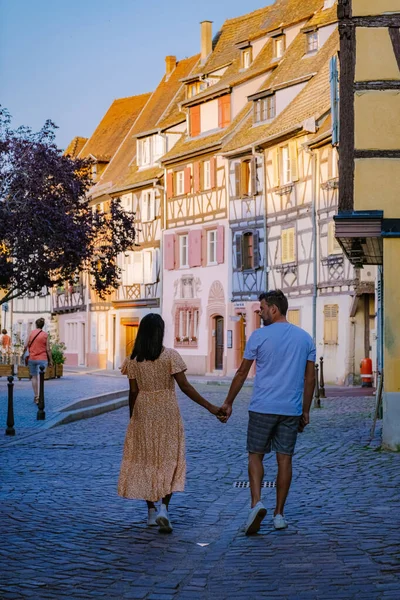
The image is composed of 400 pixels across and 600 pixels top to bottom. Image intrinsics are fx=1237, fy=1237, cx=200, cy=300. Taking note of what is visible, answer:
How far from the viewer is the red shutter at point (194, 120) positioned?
177 ft

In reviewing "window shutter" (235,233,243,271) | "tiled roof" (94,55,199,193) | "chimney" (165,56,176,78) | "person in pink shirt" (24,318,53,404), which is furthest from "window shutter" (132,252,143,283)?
"person in pink shirt" (24,318,53,404)

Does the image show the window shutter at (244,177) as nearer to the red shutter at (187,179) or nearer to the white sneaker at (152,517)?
the red shutter at (187,179)

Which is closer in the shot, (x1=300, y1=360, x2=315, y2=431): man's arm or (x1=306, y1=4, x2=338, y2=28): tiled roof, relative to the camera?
(x1=300, y1=360, x2=315, y2=431): man's arm

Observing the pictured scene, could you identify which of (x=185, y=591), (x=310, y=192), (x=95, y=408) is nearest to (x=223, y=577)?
(x=185, y=591)

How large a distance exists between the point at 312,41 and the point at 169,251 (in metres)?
12.4

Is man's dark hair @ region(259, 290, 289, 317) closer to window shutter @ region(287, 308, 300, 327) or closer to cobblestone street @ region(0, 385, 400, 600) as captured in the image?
cobblestone street @ region(0, 385, 400, 600)

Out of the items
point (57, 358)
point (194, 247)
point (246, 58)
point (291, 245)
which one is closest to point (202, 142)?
point (246, 58)

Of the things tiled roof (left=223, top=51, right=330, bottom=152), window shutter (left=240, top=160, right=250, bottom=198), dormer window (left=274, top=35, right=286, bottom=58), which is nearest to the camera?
tiled roof (left=223, top=51, right=330, bottom=152)

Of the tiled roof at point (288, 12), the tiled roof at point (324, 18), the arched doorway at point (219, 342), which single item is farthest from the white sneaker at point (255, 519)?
the arched doorway at point (219, 342)

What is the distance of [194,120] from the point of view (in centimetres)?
5431

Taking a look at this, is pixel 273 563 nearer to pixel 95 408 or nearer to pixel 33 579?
pixel 33 579

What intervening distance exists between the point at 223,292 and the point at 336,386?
41.3ft

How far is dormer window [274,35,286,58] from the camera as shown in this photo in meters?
50.1

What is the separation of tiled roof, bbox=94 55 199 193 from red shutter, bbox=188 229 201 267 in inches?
288
